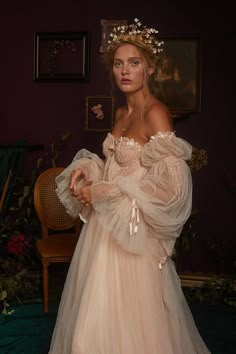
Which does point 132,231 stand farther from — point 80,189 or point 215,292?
point 215,292

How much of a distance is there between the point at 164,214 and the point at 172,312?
1.60ft

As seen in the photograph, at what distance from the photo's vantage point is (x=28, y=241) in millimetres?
3807

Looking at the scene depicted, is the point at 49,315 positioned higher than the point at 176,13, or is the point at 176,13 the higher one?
the point at 176,13

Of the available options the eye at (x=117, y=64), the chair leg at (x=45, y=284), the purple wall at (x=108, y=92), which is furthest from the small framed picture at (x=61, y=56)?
the eye at (x=117, y=64)

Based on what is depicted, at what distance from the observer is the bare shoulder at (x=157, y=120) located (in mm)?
2074

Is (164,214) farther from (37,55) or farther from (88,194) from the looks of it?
(37,55)

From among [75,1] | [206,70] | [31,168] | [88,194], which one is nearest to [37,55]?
[75,1]

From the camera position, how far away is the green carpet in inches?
114

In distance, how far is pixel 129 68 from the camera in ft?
7.02

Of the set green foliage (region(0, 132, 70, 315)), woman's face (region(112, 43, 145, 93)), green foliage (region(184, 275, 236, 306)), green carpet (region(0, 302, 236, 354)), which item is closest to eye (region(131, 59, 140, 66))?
woman's face (region(112, 43, 145, 93))

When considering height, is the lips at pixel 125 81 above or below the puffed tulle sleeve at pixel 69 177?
above

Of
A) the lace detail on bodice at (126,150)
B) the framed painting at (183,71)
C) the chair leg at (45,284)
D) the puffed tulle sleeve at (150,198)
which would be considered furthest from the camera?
the framed painting at (183,71)

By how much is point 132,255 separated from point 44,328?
4.51ft

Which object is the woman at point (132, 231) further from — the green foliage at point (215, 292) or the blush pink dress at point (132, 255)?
the green foliage at point (215, 292)
